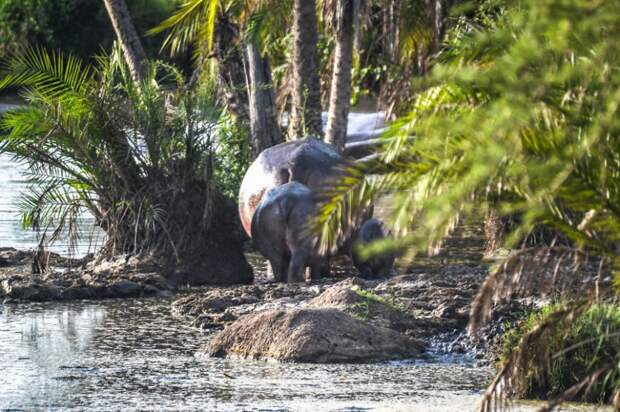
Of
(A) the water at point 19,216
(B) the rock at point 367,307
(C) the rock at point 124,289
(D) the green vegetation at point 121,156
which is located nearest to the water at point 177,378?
(B) the rock at point 367,307

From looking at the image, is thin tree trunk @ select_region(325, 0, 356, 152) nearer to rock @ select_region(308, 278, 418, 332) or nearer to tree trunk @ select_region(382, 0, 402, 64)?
tree trunk @ select_region(382, 0, 402, 64)

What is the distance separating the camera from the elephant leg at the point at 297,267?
14.1 m

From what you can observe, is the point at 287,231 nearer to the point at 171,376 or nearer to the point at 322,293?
the point at 322,293

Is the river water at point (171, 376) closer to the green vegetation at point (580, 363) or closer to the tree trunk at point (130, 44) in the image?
the green vegetation at point (580, 363)

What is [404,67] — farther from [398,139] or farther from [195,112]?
[398,139]

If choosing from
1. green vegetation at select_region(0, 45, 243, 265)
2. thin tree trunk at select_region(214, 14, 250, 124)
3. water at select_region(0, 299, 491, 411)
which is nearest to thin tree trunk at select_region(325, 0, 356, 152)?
thin tree trunk at select_region(214, 14, 250, 124)

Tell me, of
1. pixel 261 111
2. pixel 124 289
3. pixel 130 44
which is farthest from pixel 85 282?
pixel 130 44

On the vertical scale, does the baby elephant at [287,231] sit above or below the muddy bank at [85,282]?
above

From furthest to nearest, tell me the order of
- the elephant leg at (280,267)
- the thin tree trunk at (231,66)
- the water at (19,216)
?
1. the thin tree trunk at (231,66)
2. the water at (19,216)
3. the elephant leg at (280,267)

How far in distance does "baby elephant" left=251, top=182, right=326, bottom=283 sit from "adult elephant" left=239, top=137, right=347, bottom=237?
405 millimetres

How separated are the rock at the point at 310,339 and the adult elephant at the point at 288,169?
4.29 m

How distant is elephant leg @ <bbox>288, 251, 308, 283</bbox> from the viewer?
14.1 m

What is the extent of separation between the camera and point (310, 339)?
10.1m

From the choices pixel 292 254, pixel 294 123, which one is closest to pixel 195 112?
pixel 292 254
